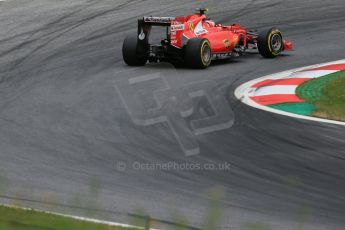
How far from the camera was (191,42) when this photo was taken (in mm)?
12625

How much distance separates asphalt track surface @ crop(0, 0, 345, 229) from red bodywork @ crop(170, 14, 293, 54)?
36 cm

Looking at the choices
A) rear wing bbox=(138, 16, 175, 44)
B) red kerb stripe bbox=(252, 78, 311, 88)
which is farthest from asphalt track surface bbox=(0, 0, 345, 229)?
rear wing bbox=(138, 16, 175, 44)

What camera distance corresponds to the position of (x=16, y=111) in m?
10.2

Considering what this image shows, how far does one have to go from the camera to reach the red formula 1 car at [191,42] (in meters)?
12.8

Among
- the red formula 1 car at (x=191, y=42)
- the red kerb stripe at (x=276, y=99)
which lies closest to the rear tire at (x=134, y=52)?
the red formula 1 car at (x=191, y=42)

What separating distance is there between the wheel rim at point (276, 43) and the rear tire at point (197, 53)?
155 cm

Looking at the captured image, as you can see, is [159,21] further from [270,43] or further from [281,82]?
[281,82]

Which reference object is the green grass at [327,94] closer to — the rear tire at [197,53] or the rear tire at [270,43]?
the rear tire at [270,43]

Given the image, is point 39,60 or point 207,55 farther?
point 39,60

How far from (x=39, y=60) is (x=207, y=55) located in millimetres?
3000

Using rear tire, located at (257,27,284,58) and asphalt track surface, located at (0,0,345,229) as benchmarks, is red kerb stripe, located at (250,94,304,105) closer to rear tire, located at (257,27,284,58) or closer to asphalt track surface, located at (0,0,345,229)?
asphalt track surface, located at (0,0,345,229)

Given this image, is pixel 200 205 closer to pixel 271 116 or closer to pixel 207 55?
pixel 271 116

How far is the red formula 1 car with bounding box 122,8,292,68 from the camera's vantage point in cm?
1276

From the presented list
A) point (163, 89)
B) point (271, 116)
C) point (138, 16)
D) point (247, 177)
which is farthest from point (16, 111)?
point (138, 16)
